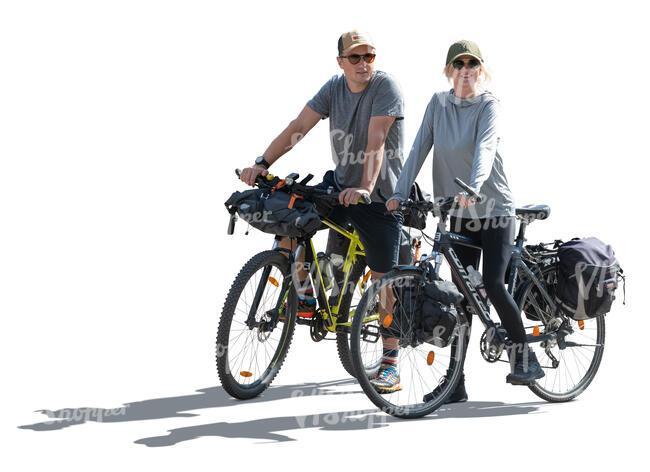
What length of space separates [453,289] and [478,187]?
81 centimetres

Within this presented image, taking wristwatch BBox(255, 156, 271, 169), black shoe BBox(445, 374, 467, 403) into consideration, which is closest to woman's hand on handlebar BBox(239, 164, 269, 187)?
wristwatch BBox(255, 156, 271, 169)

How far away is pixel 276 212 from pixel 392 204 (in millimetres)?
940

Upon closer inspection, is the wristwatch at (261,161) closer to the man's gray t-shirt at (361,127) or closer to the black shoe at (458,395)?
the man's gray t-shirt at (361,127)

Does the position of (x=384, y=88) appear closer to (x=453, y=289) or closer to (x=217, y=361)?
(x=453, y=289)

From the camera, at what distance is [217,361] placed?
25.0ft

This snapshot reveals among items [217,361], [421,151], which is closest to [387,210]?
[421,151]

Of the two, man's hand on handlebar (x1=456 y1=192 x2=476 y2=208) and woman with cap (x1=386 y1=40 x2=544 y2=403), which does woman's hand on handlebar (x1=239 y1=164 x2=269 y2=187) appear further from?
man's hand on handlebar (x1=456 y1=192 x2=476 y2=208)

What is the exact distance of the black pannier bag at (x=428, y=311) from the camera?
288 inches

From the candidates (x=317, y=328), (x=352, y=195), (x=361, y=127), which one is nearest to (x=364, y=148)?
(x=361, y=127)

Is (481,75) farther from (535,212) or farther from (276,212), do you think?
(276,212)

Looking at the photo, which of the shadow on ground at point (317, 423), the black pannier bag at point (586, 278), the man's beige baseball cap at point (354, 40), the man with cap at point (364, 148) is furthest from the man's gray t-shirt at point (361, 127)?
the shadow on ground at point (317, 423)

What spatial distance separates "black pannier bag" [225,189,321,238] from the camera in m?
7.80

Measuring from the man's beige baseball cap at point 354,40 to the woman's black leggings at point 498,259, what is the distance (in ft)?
4.99

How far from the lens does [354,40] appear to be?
7863 millimetres
